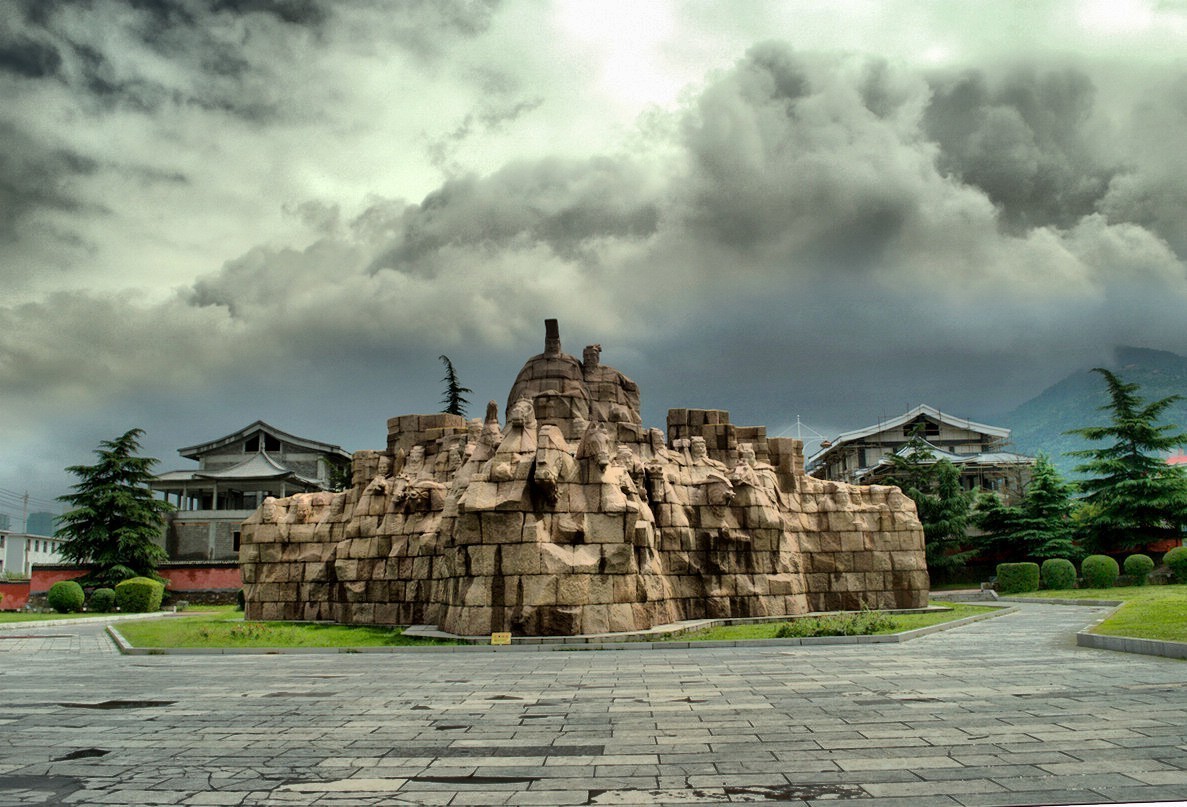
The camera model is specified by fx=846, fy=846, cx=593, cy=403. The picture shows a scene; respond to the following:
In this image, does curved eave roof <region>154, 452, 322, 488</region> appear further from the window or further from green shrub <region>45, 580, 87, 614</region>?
the window

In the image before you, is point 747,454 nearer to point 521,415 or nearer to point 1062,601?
point 521,415

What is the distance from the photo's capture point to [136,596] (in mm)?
38000

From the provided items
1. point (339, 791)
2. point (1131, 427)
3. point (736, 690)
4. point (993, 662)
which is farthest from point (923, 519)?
point (339, 791)

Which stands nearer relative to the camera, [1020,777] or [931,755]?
[1020,777]

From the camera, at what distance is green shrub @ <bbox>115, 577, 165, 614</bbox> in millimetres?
37875

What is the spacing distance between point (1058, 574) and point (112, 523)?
45.8 meters

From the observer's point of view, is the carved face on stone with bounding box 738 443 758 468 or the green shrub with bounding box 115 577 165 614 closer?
the carved face on stone with bounding box 738 443 758 468

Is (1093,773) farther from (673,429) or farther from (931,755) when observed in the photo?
(673,429)

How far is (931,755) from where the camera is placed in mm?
7305

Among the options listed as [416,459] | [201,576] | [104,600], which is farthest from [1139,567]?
[201,576]

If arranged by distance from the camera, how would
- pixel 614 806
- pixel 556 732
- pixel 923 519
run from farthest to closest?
pixel 923 519 → pixel 556 732 → pixel 614 806

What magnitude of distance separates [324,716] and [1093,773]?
7854mm

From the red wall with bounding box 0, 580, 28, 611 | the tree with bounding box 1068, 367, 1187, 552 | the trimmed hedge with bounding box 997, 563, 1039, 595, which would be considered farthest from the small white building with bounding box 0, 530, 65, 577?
the tree with bounding box 1068, 367, 1187, 552

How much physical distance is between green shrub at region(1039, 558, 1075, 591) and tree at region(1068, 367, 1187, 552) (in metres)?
4.01
